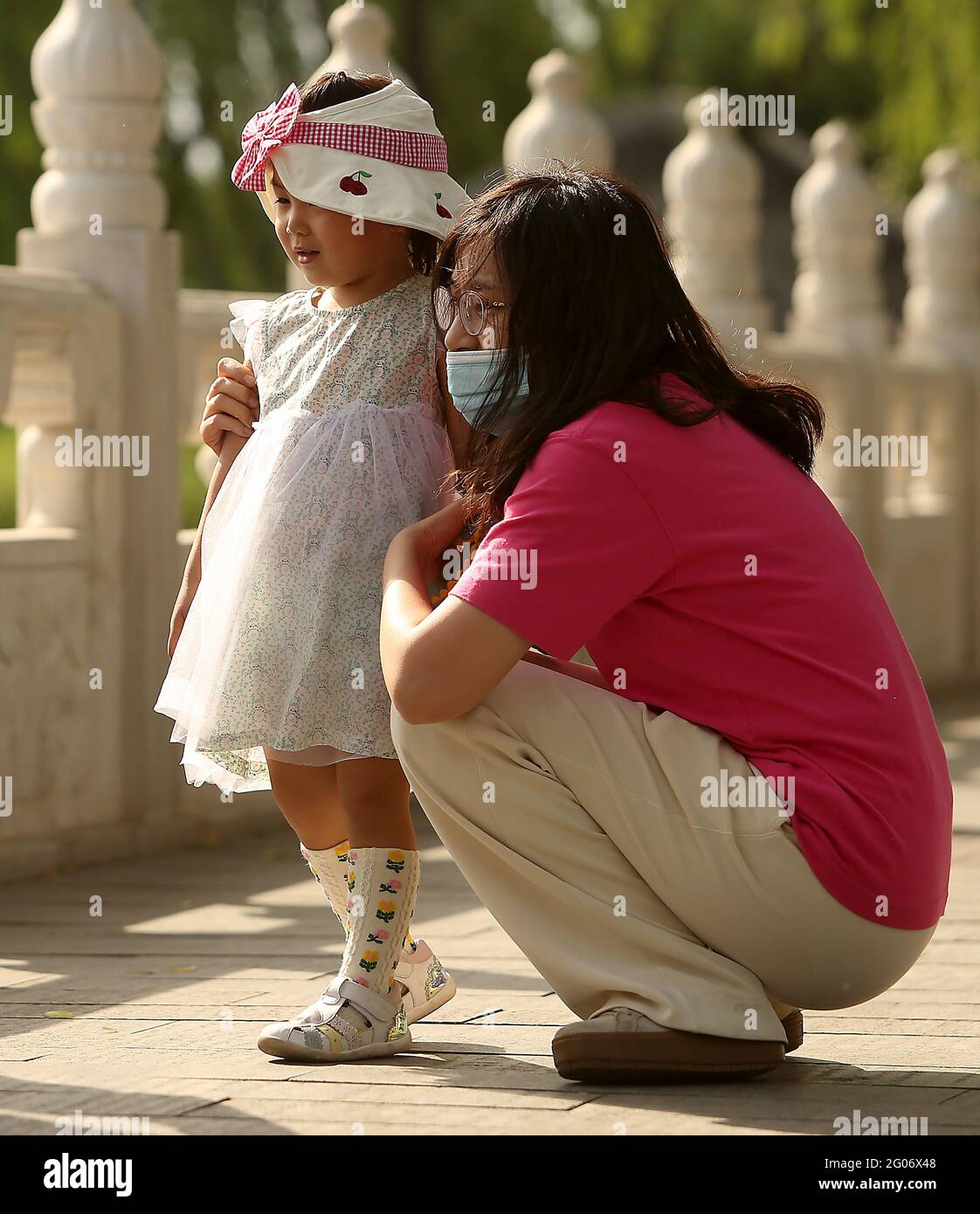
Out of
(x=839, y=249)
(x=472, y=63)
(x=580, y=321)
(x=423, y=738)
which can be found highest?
(x=472, y=63)

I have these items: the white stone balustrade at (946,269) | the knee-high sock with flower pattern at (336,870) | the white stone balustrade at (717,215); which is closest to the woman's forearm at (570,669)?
the knee-high sock with flower pattern at (336,870)

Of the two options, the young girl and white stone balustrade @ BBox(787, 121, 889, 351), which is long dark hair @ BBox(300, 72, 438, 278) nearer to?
the young girl

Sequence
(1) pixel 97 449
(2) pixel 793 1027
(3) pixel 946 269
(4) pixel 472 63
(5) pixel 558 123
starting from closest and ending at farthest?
(2) pixel 793 1027
(1) pixel 97 449
(5) pixel 558 123
(3) pixel 946 269
(4) pixel 472 63

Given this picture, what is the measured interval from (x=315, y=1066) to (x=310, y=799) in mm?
481

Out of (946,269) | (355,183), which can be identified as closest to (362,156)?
(355,183)

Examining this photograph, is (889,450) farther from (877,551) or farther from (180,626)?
(180,626)

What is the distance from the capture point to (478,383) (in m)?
3.40

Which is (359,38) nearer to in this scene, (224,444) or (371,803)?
(224,444)

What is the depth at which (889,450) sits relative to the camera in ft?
36.1

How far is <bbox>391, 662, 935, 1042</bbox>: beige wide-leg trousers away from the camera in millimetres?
3248

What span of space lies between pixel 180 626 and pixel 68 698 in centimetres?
214

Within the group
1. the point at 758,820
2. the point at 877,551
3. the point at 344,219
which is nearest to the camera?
the point at 758,820

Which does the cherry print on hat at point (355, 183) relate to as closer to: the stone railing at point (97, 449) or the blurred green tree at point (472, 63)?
the stone railing at point (97, 449)
